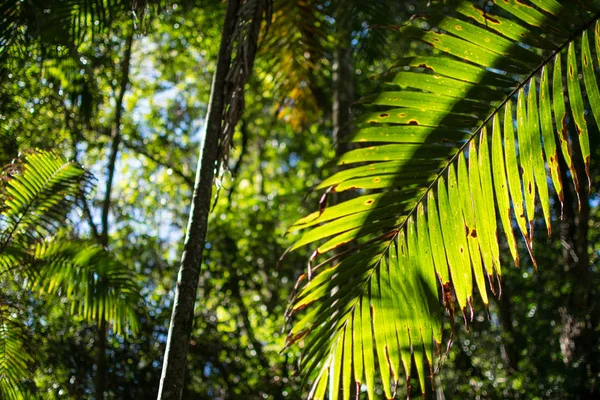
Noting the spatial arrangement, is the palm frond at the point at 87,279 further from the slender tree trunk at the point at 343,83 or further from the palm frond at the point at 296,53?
the slender tree trunk at the point at 343,83

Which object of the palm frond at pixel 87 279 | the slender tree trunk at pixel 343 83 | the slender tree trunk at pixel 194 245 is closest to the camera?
the slender tree trunk at pixel 194 245

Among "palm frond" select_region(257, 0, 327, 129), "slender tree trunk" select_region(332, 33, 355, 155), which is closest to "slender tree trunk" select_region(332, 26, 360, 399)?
"slender tree trunk" select_region(332, 33, 355, 155)

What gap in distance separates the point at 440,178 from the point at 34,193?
7.03 ft

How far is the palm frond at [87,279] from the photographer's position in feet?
9.68

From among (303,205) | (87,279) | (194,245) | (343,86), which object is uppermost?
(343,86)

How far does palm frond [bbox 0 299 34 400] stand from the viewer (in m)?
2.62

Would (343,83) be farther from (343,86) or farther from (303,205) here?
(303,205)

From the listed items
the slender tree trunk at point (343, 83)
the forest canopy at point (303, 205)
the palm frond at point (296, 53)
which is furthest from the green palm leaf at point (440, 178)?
the slender tree trunk at point (343, 83)

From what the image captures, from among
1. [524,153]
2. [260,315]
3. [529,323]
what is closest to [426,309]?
[524,153]

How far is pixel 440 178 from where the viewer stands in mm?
1685

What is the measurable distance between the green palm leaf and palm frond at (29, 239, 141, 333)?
1.57 meters

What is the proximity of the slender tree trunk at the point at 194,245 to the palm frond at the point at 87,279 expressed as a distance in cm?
117

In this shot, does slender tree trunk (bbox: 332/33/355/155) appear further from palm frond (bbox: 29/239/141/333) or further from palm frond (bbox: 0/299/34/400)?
palm frond (bbox: 0/299/34/400)

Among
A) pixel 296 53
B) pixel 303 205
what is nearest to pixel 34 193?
pixel 296 53
